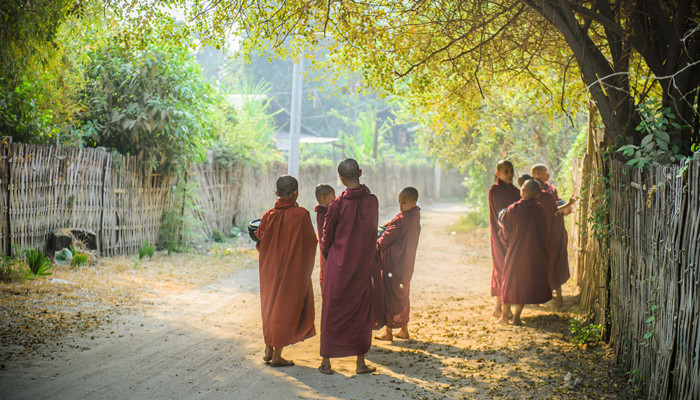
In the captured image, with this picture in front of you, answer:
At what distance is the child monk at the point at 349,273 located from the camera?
16.6ft

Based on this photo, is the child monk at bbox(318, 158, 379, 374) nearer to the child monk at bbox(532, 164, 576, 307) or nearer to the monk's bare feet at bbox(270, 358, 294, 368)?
the monk's bare feet at bbox(270, 358, 294, 368)

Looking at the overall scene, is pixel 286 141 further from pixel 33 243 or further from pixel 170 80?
pixel 33 243

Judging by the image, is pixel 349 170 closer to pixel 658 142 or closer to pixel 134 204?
pixel 658 142

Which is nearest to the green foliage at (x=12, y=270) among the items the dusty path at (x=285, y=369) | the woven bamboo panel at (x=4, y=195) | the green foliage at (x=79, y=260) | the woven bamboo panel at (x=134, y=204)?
the woven bamboo panel at (x=4, y=195)

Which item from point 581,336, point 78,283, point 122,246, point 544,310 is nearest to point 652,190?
point 581,336

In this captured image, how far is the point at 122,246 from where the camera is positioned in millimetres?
10711

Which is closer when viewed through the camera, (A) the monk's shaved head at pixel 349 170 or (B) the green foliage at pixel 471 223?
(A) the monk's shaved head at pixel 349 170

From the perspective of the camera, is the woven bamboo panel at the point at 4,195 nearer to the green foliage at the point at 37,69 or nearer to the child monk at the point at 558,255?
the green foliage at the point at 37,69

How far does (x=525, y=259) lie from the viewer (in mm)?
6828

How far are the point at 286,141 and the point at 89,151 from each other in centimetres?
1714

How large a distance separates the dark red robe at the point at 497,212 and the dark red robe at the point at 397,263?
156 centimetres

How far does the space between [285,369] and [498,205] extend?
137 inches

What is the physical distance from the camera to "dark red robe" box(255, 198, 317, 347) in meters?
5.14

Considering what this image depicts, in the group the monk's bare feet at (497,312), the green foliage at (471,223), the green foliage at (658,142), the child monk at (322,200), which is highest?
the green foliage at (658,142)
